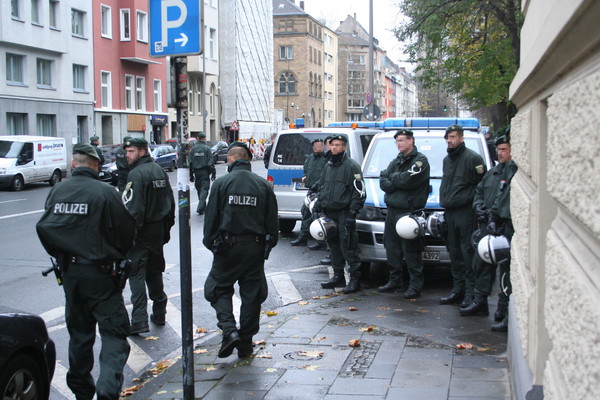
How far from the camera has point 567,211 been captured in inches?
89.7

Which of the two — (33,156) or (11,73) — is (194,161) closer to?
(33,156)

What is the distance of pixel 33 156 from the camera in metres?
26.7

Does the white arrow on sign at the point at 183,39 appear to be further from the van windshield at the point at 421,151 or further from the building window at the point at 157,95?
the building window at the point at 157,95

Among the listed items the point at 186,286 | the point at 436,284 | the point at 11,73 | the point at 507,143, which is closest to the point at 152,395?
the point at 186,286

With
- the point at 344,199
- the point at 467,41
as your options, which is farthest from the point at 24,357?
the point at 467,41

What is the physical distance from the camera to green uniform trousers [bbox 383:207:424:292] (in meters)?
8.95

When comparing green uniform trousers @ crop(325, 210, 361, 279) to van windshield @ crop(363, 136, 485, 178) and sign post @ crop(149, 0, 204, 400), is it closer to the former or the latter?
van windshield @ crop(363, 136, 485, 178)

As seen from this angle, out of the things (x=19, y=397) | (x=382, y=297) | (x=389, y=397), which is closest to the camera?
(x=19, y=397)

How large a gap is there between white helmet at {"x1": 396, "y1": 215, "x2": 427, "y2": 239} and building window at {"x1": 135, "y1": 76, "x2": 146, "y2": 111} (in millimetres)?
38430

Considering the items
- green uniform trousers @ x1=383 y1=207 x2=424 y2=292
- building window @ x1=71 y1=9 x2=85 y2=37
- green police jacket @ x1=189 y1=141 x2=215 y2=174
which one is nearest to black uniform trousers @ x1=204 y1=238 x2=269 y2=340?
green uniform trousers @ x1=383 y1=207 x2=424 y2=292

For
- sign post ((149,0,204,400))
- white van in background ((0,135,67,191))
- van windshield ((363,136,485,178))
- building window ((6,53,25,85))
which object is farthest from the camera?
building window ((6,53,25,85))

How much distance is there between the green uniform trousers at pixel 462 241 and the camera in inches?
321

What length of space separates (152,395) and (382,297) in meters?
4.15

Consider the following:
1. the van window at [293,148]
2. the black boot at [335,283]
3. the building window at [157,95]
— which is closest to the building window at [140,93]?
the building window at [157,95]
